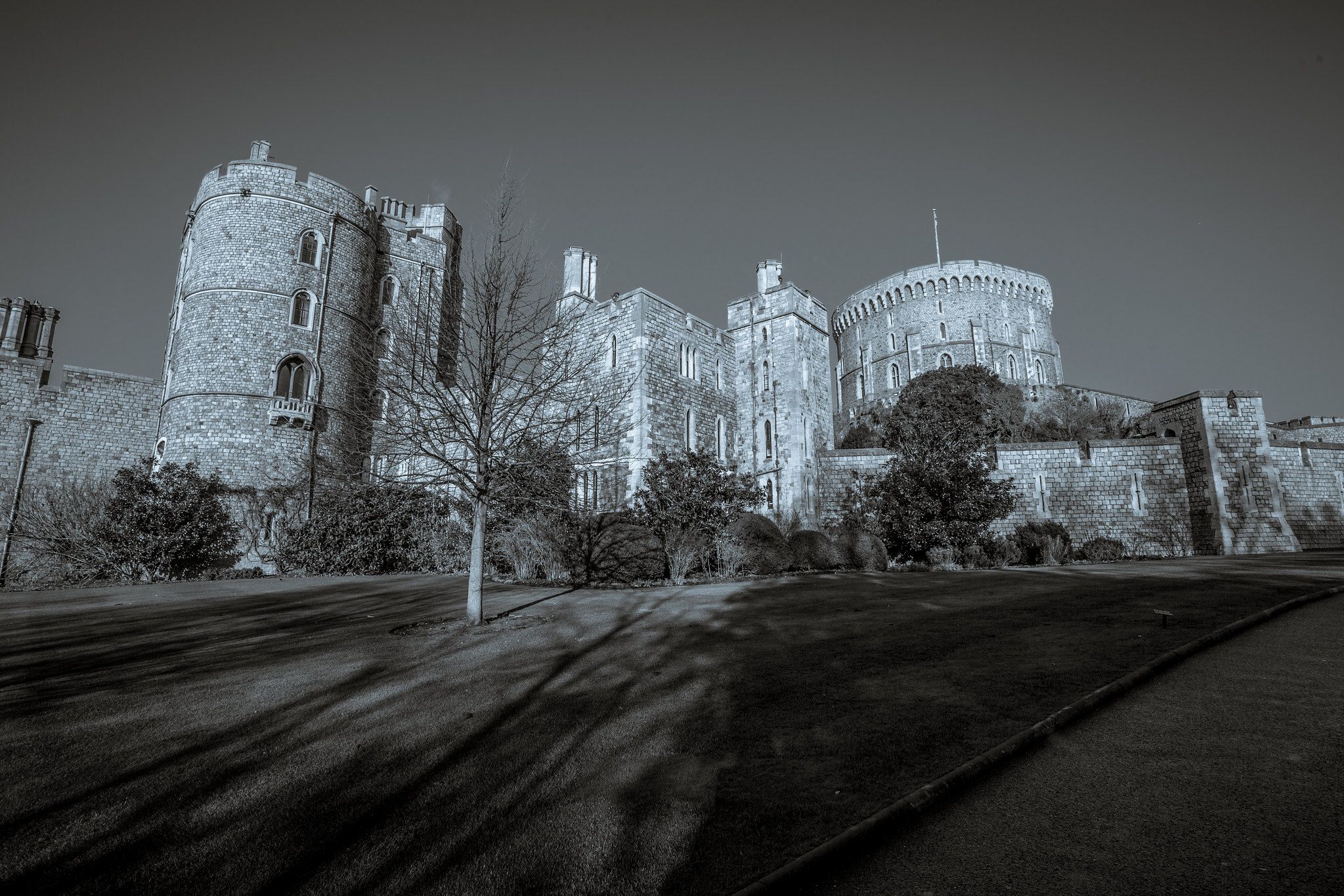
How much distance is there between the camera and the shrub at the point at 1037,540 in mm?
22938

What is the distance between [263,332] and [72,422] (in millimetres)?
8976

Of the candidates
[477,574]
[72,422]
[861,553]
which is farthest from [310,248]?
[861,553]

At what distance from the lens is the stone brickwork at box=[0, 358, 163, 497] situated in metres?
24.0

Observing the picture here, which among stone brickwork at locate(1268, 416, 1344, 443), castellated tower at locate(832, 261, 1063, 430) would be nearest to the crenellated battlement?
castellated tower at locate(832, 261, 1063, 430)

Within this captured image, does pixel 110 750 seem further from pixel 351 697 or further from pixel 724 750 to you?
pixel 724 750

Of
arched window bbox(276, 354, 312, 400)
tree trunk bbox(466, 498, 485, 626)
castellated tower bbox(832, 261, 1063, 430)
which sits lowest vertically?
tree trunk bbox(466, 498, 485, 626)

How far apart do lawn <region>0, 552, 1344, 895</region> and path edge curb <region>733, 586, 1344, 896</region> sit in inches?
5.5

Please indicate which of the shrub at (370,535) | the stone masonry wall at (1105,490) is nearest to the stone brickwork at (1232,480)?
the stone masonry wall at (1105,490)

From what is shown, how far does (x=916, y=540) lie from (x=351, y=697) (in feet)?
60.0

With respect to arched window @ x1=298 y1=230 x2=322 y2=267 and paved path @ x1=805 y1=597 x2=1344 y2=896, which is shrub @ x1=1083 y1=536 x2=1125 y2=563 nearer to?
paved path @ x1=805 y1=597 x2=1344 y2=896

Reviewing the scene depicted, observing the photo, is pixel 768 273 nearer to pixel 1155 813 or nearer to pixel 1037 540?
pixel 1037 540

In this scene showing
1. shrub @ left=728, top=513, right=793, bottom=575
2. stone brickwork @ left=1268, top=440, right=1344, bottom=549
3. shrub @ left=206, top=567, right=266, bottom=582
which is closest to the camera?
shrub @ left=728, top=513, right=793, bottom=575

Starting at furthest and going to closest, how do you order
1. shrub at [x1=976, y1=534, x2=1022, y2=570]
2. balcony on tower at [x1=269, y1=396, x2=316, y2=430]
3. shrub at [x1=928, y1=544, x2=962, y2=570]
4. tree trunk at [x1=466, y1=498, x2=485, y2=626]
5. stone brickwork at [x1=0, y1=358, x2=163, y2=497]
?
stone brickwork at [x1=0, y1=358, x2=163, y2=497] < balcony on tower at [x1=269, y1=396, x2=316, y2=430] < shrub at [x1=976, y1=534, x2=1022, y2=570] < shrub at [x1=928, y1=544, x2=962, y2=570] < tree trunk at [x1=466, y1=498, x2=485, y2=626]

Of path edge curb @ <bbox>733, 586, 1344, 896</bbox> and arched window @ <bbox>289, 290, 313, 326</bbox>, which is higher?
arched window @ <bbox>289, 290, 313, 326</bbox>
